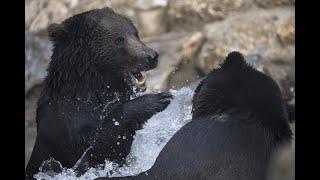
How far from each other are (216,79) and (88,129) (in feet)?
2.78

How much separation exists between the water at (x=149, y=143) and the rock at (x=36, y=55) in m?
2.69

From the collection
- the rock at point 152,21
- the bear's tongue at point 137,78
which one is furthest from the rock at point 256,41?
the bear's tongue at point 137,78

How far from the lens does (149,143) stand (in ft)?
12.3

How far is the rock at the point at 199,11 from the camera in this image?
6.82 metres

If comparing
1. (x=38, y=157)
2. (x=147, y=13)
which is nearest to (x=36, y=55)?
(x=147, y=13)

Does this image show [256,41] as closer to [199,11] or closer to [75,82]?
[199,11]

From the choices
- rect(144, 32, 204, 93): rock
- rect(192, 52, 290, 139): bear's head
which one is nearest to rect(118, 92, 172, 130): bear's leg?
rect(192, 52, 290, 139): bear's head

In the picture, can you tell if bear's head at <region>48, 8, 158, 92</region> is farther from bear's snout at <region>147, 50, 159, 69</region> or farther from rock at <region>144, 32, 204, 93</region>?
Result: rock at <region>144, 32, 204, 93</region>

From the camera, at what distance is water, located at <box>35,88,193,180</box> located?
11.3 feet

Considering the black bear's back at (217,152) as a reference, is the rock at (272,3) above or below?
below

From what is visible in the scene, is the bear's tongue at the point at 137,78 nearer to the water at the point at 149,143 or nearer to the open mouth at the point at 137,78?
the open mouth at the point at 137,78

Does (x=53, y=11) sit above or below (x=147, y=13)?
above

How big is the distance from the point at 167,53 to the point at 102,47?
2.75m
